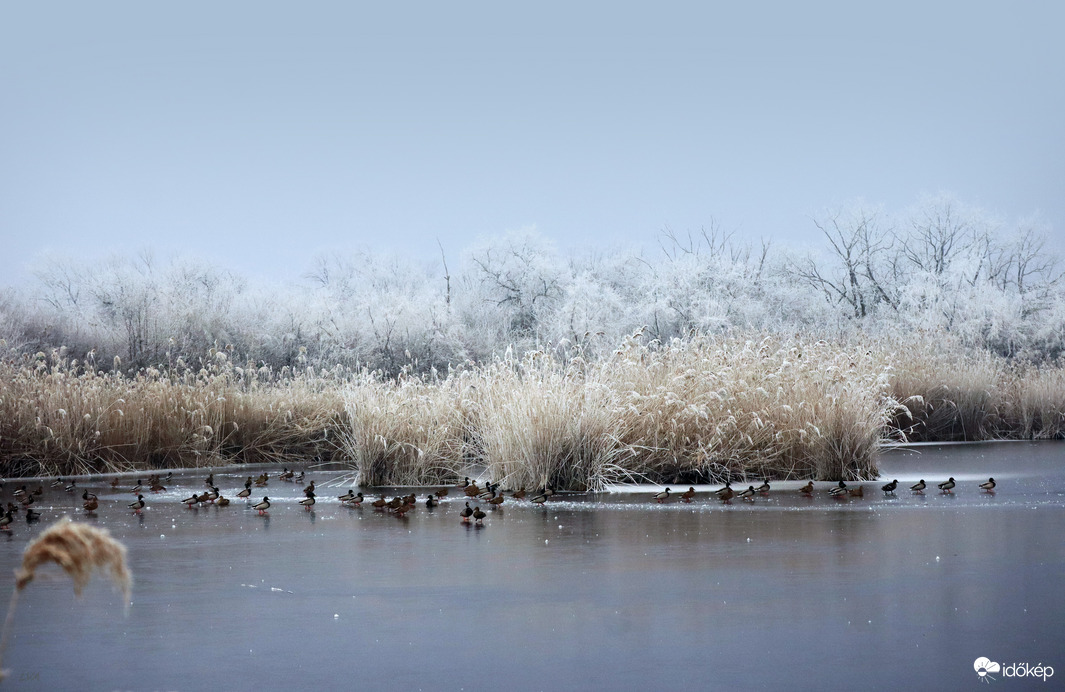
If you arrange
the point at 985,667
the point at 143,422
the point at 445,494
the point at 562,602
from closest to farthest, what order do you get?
the point at 985,667, the point at 562,602, the point at 445,494, the point at 143,422

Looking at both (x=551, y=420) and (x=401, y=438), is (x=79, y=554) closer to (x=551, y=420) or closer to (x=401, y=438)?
(x=551, y=420)

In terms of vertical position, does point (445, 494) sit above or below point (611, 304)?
below

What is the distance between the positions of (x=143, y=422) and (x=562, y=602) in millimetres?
10078

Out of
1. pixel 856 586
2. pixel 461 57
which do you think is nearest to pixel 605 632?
pixel 856 586

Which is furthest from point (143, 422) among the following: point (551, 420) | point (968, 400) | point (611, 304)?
point (611, 304)

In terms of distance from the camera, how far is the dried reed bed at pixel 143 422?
39.9 ft

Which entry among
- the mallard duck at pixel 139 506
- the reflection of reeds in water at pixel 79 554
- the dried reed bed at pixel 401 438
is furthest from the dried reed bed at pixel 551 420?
the reflection of reeds in water at pixel 79 554

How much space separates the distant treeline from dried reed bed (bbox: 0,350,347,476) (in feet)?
68.2

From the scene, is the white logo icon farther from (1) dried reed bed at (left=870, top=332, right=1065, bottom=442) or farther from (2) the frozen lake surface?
(1) dried reed bed at (left=870, top=332, right=1065, bottom=442)

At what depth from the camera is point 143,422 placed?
13164mm

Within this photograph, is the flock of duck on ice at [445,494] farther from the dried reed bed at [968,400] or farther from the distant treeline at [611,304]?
the distant treeline at [611,304]

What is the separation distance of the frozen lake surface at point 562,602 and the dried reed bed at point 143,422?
5056 millimetres

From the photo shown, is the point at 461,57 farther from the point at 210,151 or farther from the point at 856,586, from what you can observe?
the point at 856,586

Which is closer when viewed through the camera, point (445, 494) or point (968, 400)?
point (445, 494)
